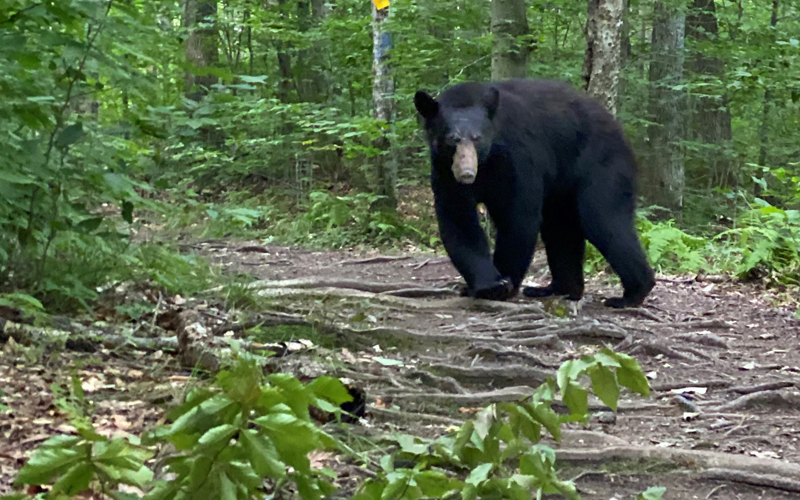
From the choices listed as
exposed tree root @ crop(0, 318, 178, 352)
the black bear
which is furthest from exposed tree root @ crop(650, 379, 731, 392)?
exposed tree root @ crop(0, 318, 178, 352)

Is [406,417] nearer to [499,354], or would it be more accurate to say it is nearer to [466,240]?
[499,354]

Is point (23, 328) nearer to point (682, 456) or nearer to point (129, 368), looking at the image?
point (129, 368)

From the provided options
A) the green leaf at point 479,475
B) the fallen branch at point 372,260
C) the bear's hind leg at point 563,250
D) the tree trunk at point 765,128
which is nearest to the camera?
the green leaf at point 479,475

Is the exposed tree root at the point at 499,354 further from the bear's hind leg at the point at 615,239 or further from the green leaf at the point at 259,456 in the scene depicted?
the green leaf at the point at 259,456

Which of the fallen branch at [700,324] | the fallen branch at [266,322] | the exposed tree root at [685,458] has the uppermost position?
the fallen branch at [266,322]

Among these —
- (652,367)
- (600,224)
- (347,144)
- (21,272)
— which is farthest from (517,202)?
(347,144)

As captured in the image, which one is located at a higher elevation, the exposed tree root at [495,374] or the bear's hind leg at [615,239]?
the bear's hind leg at [615,239]

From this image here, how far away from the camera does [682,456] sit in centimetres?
262

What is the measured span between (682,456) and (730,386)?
1.44m

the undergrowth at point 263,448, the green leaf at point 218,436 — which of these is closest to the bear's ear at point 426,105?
the undergrowth at point 263,448

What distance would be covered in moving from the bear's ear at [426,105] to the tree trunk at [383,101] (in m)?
3.99

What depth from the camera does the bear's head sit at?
514 centimetres

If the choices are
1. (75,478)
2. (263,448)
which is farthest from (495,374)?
(75,478)

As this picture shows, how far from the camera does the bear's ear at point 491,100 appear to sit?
5344 millimetres
